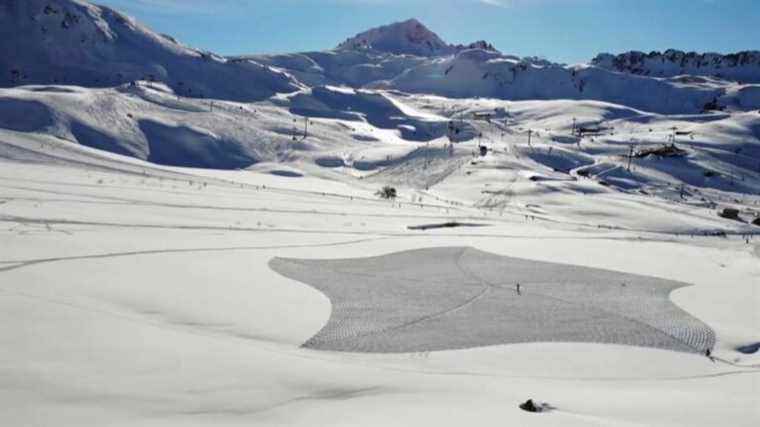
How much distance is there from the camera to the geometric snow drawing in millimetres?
16125

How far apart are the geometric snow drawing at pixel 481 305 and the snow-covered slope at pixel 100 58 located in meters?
125

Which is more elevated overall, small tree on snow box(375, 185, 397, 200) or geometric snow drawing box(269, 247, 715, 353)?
geometric snow drawing box(269, 247, 715, 353)

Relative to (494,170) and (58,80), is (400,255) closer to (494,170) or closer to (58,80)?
(494,170)

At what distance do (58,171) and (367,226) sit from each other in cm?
3041

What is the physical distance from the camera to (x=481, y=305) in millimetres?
19766

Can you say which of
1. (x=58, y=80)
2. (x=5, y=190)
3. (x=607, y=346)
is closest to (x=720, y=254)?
(x=607, y=346)

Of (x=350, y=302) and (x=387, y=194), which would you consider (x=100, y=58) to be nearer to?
(x=387, y=194)

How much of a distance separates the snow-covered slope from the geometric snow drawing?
125 m

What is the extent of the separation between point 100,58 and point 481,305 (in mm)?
155019

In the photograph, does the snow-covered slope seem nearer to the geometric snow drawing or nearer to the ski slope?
the ski slope

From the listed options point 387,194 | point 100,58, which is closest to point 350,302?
point 387,194

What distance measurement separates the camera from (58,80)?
133 m

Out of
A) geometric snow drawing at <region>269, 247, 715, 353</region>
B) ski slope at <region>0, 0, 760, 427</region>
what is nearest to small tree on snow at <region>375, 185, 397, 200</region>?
ski slope at <region>0, 0, 760, 427</region>

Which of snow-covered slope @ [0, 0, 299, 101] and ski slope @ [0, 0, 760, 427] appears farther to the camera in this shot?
snow-covered slope @ [0, 0, 299, 101]
